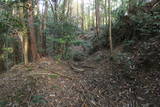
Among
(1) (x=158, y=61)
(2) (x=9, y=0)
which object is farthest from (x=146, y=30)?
(2) (x=9, y=0)

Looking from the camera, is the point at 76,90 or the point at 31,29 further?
the point at 31,29

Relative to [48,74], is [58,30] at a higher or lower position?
higher

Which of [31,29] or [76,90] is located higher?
[31,29]

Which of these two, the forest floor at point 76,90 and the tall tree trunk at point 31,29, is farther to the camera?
the tall tree trunk at point 31,29

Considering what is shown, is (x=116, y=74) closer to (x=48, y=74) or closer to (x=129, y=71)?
(x=129, y=71)

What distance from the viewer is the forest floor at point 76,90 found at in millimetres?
4566

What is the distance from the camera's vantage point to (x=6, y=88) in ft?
17.7

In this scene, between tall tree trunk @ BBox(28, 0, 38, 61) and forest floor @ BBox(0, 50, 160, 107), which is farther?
tall tree trunk @ BBox(28, 0, 38, 61)

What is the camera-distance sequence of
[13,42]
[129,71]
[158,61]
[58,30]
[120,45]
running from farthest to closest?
[13,42]
[58,30]
[120,45]
[129,71]
[158,61]

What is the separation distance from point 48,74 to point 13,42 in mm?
6716

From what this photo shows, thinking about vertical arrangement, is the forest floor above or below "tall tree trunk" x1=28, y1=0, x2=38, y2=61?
below

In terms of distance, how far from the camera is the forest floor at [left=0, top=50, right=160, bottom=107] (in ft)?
15.0

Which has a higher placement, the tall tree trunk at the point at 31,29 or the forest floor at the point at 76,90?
the tall tree trunk at the point at 31,29

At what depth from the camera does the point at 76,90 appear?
5199mm
